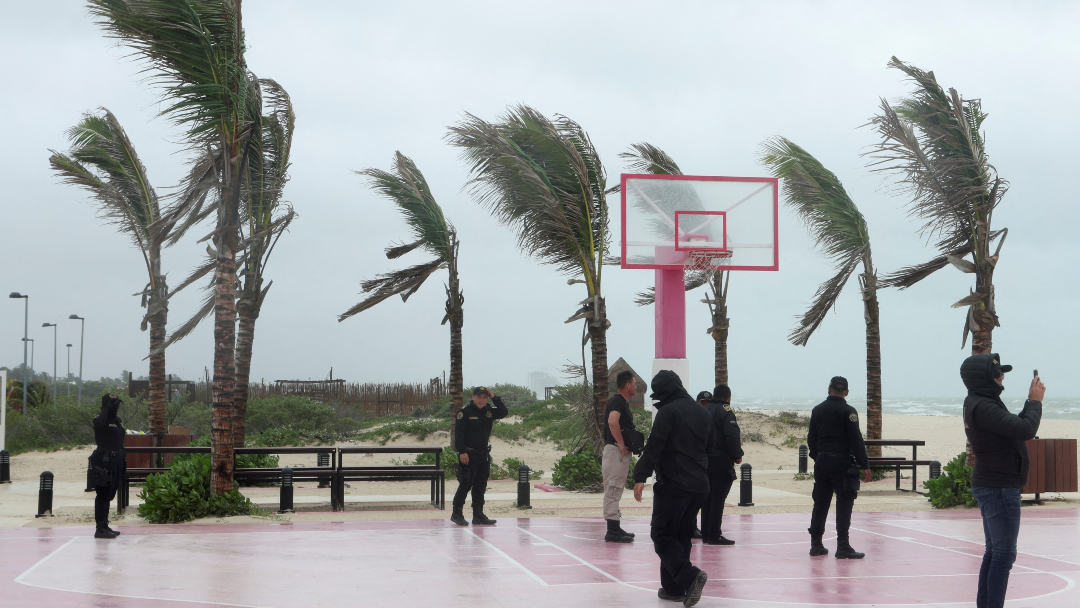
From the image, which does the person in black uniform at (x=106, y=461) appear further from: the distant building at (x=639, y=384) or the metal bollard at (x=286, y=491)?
the distant building at (x=639, y=384)

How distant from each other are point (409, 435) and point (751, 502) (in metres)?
16.0

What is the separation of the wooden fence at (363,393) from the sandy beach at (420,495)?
1023cm

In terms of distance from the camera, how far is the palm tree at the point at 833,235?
19.1 m

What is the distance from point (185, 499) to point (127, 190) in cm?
974

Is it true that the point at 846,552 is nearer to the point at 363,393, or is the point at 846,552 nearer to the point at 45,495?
the point at 45,495

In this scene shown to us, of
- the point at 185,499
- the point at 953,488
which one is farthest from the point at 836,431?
the point at 185,499

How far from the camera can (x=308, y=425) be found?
28844 mm

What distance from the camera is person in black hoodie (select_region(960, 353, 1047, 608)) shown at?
5527 mm

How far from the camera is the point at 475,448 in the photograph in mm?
11445

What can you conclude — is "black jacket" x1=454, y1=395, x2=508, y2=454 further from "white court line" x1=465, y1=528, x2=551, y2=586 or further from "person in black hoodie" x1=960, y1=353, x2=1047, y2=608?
"person in black hoodie" x1=960, y1=353, x2=1047, y2=608

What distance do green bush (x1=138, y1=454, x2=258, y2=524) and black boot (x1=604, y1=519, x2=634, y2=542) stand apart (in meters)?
5.40

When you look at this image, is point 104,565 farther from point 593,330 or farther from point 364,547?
point 593,330

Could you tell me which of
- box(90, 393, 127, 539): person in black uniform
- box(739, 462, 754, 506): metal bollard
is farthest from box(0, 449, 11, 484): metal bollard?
box(739, 462, 754, 506): metal bollard

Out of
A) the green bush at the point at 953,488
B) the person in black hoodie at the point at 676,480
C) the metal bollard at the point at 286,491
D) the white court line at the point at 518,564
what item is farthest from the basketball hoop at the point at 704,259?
the person in black hoodie at the point at 676,480
